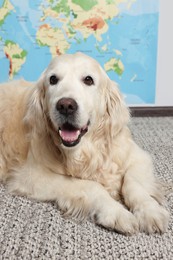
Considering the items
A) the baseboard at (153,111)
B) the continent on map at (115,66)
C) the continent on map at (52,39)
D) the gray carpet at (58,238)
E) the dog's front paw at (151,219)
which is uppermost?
the continent on map at (52,39)

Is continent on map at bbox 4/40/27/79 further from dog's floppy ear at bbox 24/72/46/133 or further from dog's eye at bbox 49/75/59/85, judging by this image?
dog's eye at bbox 49/75/59/85

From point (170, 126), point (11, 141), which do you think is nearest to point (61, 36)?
point (170, 126)

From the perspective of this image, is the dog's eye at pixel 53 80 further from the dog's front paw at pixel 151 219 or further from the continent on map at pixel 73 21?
the continent on map at pixel 73 21

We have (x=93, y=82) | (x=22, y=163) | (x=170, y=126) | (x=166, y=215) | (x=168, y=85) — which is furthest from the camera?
(x=168, y=85)

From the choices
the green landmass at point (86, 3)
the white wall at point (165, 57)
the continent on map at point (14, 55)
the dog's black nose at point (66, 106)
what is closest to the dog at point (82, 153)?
the dog's black nose at point (66, 106)

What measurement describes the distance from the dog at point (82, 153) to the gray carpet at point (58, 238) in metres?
0.05

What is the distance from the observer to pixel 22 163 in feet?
6.14

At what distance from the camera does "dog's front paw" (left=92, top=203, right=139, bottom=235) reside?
54.1 inches

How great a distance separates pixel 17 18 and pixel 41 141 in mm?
1581

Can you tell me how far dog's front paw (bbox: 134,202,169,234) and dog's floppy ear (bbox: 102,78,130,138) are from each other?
0.41 metres

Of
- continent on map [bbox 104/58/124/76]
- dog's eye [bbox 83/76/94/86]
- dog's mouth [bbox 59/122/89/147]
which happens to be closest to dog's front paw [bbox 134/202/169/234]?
dog's mouth [bbox 59/122/89/147]

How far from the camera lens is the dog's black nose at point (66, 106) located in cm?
145

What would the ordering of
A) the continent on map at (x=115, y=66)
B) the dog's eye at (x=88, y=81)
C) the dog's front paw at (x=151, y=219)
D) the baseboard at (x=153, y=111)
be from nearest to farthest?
the dog's front paw at (x=151, y=219)
the dog's eye at (x=88, y=81)
the continent on map at (x=115, y=66)
the baseboard at (x=153, y=111)

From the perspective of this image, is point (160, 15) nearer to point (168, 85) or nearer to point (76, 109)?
point (168, 85)
